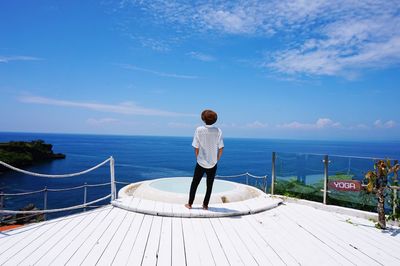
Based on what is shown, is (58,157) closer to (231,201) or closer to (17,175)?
(17,175)

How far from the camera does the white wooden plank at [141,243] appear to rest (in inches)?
126

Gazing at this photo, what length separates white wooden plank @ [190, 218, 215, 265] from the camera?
3236mm

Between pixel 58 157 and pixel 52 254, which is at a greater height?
pixel 52 254

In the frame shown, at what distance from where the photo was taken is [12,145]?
6781 cm

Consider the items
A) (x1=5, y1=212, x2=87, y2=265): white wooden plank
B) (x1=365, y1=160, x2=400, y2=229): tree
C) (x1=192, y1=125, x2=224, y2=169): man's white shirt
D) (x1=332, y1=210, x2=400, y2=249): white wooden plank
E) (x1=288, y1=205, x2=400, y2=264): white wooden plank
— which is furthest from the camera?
(x1=192, y1=125, x2=224, y2=169): man's white shirt

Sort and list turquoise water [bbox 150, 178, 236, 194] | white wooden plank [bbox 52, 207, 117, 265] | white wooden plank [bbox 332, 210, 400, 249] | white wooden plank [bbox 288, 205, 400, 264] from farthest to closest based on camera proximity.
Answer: turquoise water [bbox 150, 178, 236, 194] → white wooden plank [bbox 332, 210, 400, 249] → white wooden plank [bbox 288, 205, 400, 264] → white wooden plank [bbox 52, 207, 117, 265]

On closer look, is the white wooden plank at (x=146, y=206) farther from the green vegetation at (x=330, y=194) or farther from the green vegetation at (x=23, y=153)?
the green vegetation at (x=23, y=153)

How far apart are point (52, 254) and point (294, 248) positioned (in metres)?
3.12

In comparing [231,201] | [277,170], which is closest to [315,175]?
[277,170]

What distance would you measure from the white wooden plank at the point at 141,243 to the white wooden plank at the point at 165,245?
218mm

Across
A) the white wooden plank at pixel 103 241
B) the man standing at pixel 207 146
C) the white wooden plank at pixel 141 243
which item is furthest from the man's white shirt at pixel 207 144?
the white wooden plank at pixel 103 241

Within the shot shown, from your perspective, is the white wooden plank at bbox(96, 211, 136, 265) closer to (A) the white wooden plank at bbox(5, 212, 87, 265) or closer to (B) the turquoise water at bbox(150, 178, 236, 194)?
(A) the white wooden plank at bbox(5, 212, 87, 265)

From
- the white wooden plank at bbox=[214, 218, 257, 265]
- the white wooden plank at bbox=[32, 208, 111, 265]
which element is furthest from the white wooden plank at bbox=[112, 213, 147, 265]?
the white wooden plank at bbox=[214, 218, 257, 265]

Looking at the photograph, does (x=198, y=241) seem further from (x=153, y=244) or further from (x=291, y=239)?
(x=291, y=239)
